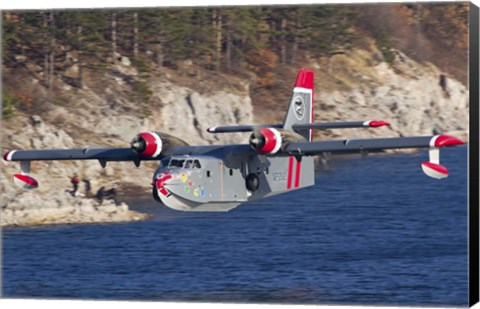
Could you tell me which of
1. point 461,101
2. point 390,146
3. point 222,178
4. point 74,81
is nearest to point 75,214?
point 74,81

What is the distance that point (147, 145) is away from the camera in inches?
1391

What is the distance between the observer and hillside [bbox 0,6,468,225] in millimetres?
53375

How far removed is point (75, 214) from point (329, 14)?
750 inches

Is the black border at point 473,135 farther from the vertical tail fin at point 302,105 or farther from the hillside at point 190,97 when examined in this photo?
the hillside at point 190,97

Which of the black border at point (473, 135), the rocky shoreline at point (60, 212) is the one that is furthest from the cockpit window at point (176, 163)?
the rocky shoreline at point (60, 212)

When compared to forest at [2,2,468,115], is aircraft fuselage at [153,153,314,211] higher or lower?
lower

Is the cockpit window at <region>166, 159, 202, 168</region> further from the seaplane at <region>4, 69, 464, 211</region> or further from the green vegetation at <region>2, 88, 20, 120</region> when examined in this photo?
the green vegetation at <region>2, 88, 20, 120</region>

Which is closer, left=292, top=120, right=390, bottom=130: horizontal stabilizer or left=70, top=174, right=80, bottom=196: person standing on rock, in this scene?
left=292, top=120, right=390, bottom=130: horizontal stabilizer

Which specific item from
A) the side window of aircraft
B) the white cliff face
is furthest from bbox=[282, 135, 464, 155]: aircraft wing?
the white cliff face

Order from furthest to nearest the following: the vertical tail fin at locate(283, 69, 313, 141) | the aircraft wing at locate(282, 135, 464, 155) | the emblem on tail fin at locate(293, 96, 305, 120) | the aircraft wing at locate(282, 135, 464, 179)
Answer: the emblem on tail fin at locate(293, 96, 305, 120)
the vertical tail fin at locate(283, 69, 313, 141)
the aircraft wing at locate(282, 135, 464, 155)
the aircraft wing at locate(282, 135, 464, 179)

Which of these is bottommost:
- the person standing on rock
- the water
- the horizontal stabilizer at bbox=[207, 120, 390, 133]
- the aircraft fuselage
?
the water

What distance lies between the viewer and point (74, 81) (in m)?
55.0

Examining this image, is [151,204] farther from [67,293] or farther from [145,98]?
[67,293]

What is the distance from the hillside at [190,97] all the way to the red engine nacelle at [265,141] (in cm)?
1276
